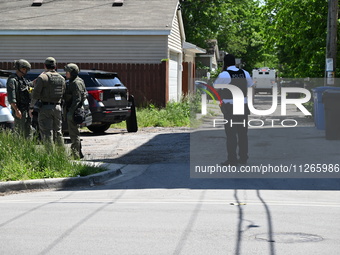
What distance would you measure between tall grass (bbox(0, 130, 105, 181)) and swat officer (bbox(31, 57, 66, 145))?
0.56m

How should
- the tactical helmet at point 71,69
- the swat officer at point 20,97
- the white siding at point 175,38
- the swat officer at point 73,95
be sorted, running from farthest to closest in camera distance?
1. the white siding at point 175,38
2. the swat officer at point 20,97
3. the swat officer at point 73,95
4. the tactical helmet at point 71,69

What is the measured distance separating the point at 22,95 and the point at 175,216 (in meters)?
6.06

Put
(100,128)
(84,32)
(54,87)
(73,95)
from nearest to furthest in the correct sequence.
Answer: (54,87), (73,95), (100,128), (84,32)

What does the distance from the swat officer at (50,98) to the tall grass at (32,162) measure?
565 mm

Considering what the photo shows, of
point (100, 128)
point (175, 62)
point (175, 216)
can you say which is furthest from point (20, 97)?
point (175, 62)

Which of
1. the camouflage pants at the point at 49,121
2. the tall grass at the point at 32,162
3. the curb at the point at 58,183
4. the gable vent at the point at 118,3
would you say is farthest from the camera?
the gable vent at the point at 118,3

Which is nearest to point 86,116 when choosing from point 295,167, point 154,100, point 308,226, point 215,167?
point 215,167

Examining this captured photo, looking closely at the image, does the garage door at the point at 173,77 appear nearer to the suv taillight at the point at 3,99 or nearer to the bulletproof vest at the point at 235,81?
the suv taillight at the point at 3,99

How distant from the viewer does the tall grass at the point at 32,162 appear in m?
11.2

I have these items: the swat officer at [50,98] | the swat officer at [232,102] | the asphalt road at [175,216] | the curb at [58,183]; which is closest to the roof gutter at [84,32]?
the asphalt road at [175,216]

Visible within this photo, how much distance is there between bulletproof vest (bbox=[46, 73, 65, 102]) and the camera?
1258 centimetres

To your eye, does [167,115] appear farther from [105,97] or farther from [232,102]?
[232,102]

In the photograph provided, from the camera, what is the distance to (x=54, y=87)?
1260cm

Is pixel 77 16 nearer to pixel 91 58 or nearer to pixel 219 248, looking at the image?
pixel 91 58
